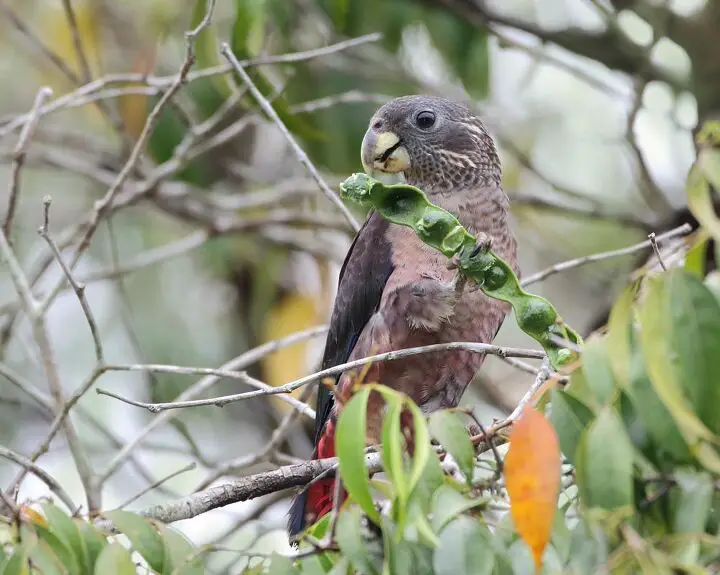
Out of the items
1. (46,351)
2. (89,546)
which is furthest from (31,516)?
(46,351)

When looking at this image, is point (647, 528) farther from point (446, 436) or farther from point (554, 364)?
point (554, 364)

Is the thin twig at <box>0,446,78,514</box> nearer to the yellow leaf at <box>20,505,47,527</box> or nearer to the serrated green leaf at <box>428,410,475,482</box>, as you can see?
the yellow leaf at <box>20,505,47,527</box>

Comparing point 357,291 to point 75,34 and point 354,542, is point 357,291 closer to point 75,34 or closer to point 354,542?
point 75,34

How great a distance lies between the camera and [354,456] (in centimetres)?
139

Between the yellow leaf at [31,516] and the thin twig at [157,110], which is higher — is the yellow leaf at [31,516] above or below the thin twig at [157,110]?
below

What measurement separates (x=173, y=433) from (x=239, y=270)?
1.17m

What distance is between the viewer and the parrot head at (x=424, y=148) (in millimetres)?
3395

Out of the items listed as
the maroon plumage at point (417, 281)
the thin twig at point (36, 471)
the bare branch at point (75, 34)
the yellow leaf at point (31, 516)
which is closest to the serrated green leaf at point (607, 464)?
the yellow leaf at point (31, 516)

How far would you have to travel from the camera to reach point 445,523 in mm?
1397

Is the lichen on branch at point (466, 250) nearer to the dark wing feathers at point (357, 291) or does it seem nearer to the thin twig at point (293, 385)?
the thin twig at point (293, 385)

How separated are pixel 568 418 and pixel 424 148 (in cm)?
208

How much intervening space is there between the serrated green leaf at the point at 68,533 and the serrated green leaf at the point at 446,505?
1.93 feet

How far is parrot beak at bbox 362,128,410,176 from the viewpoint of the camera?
3346 mm

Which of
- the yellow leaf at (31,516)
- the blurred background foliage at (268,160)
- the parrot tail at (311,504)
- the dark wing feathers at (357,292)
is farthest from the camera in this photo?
the blurred background foliage at (268,160)
